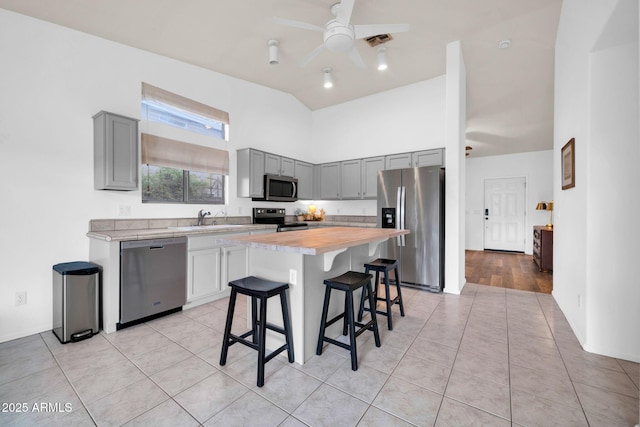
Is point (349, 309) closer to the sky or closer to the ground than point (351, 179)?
closer to the ground

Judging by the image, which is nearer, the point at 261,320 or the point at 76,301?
the point at 261,320

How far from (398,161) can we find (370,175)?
0.55 metres

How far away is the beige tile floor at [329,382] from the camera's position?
1.50m

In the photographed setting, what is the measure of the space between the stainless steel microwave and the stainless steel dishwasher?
73.1 inches

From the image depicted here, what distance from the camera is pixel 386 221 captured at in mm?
4180

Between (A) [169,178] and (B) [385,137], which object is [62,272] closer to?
(A) [169,178]

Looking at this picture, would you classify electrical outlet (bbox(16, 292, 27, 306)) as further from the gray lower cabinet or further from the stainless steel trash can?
the gray lower cabinet

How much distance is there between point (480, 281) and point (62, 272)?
515 cm

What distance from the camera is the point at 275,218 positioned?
4930 millimetres

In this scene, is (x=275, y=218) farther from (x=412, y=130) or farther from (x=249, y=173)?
(x=412, y=130)

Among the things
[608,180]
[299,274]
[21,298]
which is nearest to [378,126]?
[608,180]

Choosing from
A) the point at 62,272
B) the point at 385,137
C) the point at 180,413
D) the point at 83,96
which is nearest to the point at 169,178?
the point at 83,96

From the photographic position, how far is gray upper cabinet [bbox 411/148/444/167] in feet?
14.3

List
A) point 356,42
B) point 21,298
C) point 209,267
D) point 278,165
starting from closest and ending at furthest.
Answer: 1. point 21,298
2. point 209,267
3. point 356,42
4. point 278,165
